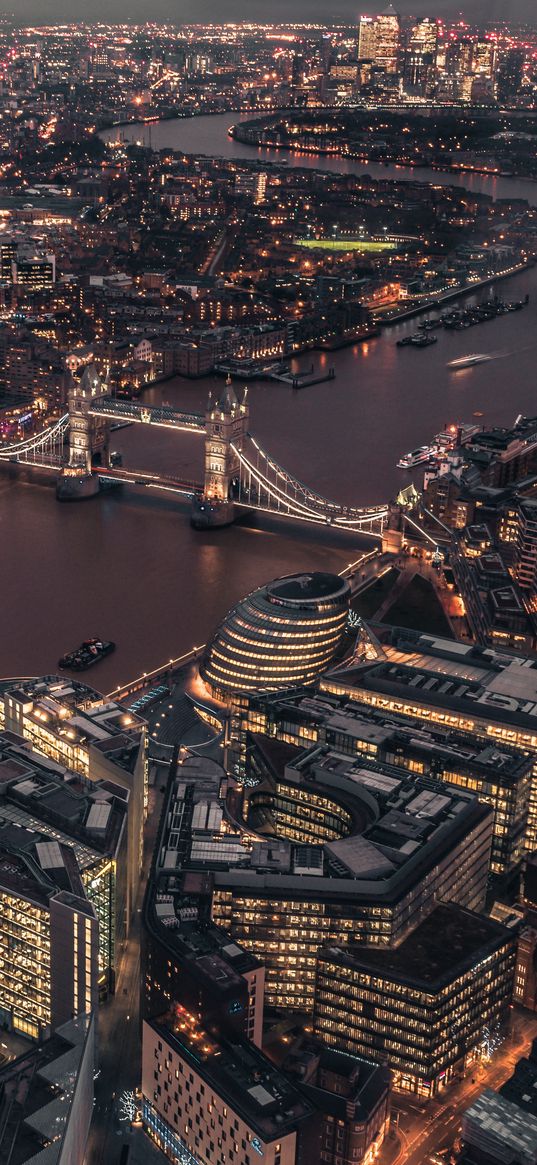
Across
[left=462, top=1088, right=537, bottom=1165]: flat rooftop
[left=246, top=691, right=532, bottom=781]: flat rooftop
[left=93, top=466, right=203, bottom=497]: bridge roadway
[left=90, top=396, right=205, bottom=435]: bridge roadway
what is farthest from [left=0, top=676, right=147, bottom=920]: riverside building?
[left=90, top=396, right=205, bottom=435]: bridge roadway

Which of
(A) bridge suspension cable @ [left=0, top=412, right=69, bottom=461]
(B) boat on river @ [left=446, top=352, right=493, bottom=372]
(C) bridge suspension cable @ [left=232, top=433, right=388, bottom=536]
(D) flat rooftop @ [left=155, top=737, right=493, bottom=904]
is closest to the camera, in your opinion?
(D) flat rooftop @ [left=155, top=737, right=493, bottom=904]

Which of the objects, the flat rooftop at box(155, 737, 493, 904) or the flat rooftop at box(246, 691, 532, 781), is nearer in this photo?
the flat rooftop at box(155, 737, 493, 904)

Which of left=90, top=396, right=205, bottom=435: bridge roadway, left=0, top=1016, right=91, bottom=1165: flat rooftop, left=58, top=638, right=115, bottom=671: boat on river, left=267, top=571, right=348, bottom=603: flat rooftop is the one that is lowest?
left=58, top=638, right=115, bottom=671: boat on river

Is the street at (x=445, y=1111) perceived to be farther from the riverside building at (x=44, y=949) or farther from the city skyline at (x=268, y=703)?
the riverside building at (x=44, y=949)

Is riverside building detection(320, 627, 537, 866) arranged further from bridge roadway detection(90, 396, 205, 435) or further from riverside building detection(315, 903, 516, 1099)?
bridge roadway detection(90, 396, 205, 435)

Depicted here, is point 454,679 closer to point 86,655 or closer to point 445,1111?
point 86,655

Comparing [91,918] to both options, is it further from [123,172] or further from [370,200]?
[123,172]

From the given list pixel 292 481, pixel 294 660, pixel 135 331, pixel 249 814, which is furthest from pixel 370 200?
pixel 249 814
